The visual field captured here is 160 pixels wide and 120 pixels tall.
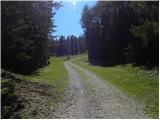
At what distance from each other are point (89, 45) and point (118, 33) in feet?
62.0

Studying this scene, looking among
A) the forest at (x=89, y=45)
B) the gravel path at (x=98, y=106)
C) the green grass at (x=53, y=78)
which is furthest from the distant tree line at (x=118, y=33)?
the gravel path at (x=98, y=106)

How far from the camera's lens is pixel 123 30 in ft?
225

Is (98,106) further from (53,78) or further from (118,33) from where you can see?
(118,33)

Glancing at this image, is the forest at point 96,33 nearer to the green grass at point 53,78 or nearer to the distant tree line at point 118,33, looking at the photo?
the distant tree line at point 118,33

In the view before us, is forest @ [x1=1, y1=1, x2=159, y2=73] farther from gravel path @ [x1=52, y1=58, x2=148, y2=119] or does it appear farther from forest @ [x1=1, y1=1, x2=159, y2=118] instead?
gravel path @ [x1=52, y1=58, x2=148, y2=119]

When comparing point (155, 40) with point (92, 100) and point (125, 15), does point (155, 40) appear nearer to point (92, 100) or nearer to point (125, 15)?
point (125, 15)

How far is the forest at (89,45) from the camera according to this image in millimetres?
20172

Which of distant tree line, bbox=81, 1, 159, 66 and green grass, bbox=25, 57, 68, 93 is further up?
distant tree line, bbox=81, 1, 159, 66

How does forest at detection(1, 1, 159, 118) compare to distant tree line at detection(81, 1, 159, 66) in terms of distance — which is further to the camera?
distant tree line at detection(81, 1, 159, 66)

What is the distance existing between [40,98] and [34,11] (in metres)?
5.02

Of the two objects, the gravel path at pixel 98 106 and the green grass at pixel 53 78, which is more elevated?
the gravel path at pixel 98 106

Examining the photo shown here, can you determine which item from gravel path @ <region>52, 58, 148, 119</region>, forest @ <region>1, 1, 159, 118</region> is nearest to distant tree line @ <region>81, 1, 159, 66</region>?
forest @ <region>1, 1, 159, 118</region>

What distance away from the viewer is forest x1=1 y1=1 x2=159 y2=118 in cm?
2017

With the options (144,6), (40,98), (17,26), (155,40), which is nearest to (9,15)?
(17,26)
